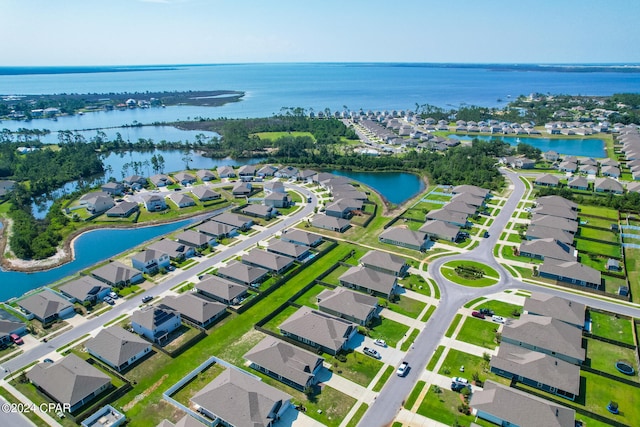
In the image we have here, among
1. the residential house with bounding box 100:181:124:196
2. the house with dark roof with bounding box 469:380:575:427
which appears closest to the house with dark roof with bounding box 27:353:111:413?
the house with dark roof with bounding box 469:380:575:427

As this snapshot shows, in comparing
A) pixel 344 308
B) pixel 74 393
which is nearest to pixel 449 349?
pixel 344 308

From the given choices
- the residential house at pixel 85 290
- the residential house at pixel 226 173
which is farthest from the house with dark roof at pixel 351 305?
the residential house at pixel 226 173

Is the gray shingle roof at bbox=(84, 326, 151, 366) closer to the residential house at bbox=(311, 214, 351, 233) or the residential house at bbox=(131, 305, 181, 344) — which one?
the residential house at bbox=(131, 305, 181, 344)

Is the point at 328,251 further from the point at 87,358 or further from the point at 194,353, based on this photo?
the point at 87,358

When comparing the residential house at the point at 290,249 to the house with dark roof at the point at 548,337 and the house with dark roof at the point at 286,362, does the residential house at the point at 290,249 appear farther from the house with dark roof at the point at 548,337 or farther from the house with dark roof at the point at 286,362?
the house with dark roof at the point at 548,337

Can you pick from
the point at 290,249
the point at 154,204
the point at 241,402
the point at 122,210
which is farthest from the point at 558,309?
Result: the point at 122,210

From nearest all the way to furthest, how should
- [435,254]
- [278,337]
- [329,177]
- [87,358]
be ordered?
1. [87,358]
2. [278,337]
3. [435,254]
4. [329,177]
